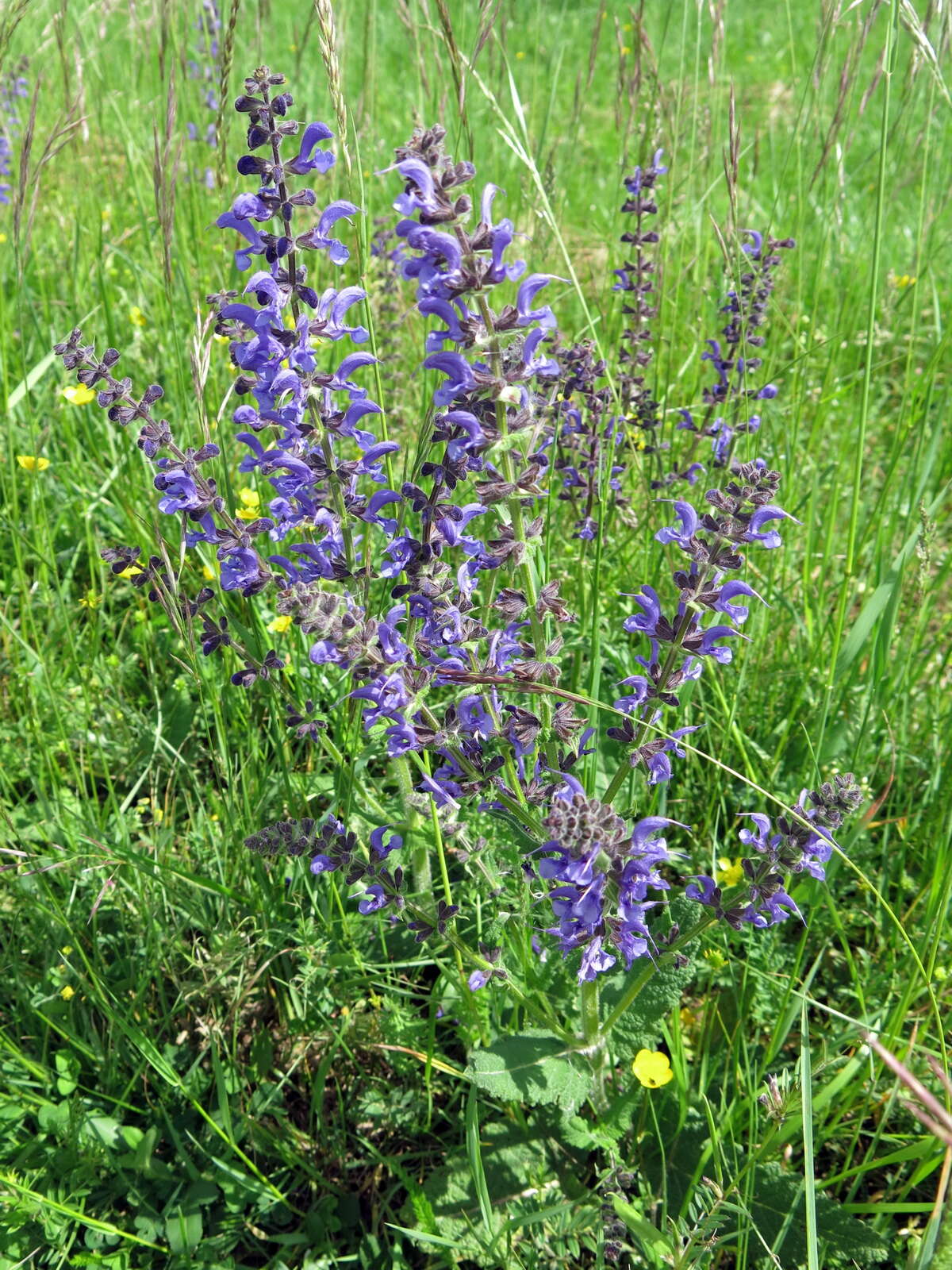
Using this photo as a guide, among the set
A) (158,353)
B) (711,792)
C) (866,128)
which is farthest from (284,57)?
(711,792)

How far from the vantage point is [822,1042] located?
89.3 inches

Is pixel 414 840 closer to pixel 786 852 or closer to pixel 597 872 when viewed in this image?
pixel 597 872

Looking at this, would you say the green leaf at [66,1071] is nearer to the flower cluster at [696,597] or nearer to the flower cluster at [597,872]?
the flower cluster at [597,872]

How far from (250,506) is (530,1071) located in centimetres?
200

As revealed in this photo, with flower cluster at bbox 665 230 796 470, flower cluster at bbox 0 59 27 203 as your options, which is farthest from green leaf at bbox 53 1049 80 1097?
flower cluster at bbox 0 59 27 203

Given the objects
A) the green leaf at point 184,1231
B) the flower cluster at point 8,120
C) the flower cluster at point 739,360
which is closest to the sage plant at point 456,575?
the green leaf at point 184,1231

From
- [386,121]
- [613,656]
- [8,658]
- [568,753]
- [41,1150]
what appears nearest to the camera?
[568,753]

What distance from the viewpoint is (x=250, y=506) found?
3156mm

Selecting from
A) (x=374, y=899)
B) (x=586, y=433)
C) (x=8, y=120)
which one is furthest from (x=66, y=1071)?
(x=8, y=120)

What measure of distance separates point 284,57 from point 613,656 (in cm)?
766

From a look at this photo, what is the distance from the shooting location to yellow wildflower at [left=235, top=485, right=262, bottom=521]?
124 inches

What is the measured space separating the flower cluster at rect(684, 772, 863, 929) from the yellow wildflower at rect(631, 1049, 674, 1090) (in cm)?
44

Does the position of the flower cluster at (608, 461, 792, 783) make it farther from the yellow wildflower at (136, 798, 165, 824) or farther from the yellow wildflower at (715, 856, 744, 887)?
the yellow wildflower at (136, 798, 165, 824)

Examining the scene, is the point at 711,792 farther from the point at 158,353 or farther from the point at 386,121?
the point at 386,121
